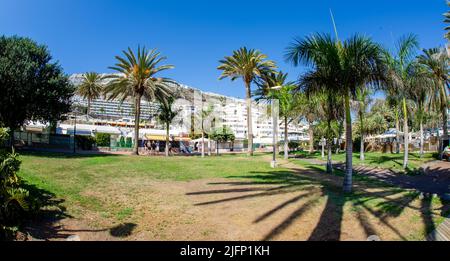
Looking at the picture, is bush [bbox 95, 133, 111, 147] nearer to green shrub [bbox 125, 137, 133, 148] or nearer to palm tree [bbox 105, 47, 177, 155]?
green shrub [bbox 125, 137, 133, 148]

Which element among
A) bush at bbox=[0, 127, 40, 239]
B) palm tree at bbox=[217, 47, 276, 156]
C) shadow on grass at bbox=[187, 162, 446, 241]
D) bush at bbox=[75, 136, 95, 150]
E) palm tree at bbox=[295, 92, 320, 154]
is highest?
palm tree at bbox=[217, 47, 276, 156]

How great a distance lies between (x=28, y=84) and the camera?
74.9 feet

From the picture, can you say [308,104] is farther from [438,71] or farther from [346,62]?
[438,71]

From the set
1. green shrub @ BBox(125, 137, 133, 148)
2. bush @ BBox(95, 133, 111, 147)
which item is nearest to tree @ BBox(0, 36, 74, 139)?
bush @ BBox(95, 133, 111, 147)

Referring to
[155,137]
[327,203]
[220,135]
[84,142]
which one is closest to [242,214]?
[327,203]

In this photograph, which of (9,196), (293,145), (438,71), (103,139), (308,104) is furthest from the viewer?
(293,145)

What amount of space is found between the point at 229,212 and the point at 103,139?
1527 inches

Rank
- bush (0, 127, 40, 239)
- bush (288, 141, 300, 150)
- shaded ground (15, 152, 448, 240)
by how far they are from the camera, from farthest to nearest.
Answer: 1. bush (288, 141, 300, 150)
2. shaded ground (15, 152, 448, 240)
3. bush (0, 127, 40, 239)

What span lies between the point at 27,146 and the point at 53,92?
45.1ft

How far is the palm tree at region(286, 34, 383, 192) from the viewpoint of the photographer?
10953 mm

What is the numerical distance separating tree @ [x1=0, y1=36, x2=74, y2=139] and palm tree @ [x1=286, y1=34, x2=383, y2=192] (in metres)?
22.0

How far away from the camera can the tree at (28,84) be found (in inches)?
882
